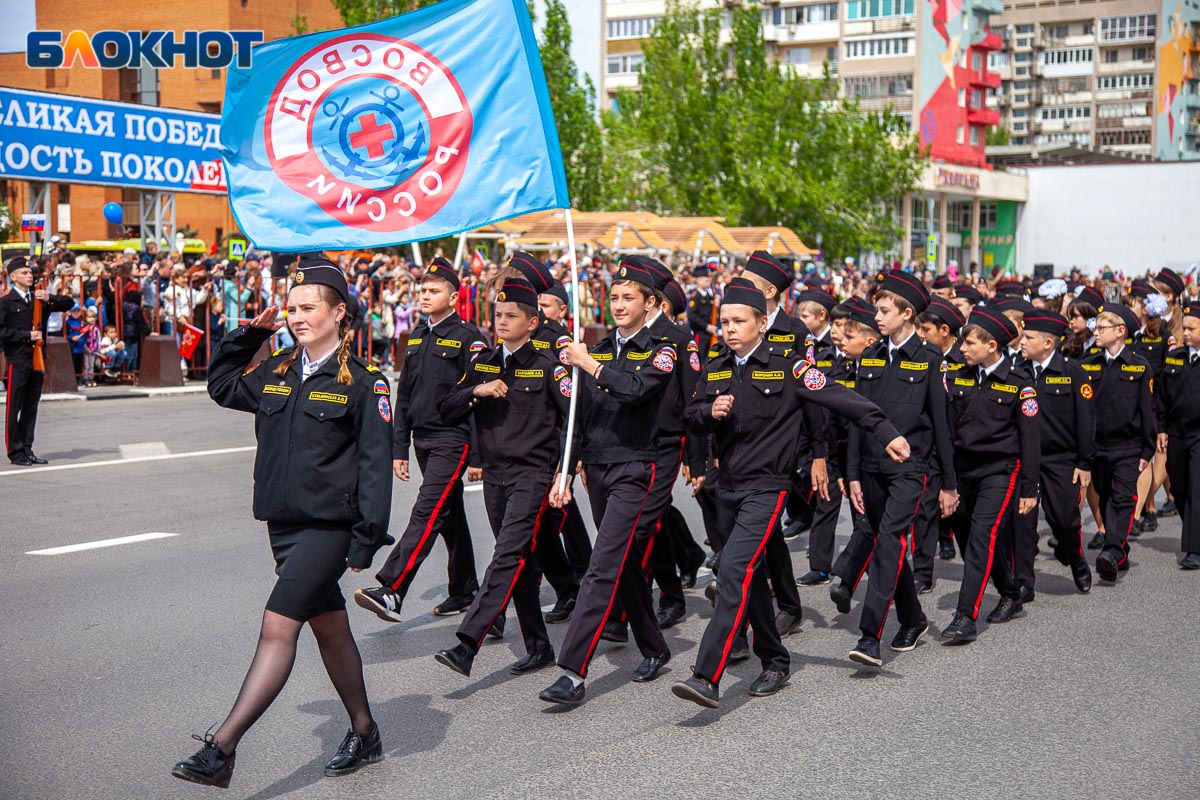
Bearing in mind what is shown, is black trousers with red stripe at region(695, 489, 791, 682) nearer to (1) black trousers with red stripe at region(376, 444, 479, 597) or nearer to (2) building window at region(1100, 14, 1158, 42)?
(1) black trousers with red stripe at region(376, 444, 479, 597)

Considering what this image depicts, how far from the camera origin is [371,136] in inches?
291

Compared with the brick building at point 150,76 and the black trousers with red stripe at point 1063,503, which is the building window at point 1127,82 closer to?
the brick building at point 150,76

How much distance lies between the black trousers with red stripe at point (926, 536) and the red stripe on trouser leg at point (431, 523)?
2.83m

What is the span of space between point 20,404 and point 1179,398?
10308mm

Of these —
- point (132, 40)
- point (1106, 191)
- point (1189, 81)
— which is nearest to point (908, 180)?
point (1106, 191)

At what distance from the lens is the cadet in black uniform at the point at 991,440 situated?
26.0ft

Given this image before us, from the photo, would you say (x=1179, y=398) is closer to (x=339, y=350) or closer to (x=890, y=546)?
(x=890, y=546)

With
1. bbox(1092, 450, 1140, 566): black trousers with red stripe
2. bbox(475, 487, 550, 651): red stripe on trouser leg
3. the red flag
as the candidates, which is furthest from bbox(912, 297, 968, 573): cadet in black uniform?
the red flag

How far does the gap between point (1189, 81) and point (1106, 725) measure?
127 m

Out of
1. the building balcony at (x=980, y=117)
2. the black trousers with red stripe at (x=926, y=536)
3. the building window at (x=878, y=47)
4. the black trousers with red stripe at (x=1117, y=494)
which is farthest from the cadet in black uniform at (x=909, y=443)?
the building balcony at (x=980, y=117)

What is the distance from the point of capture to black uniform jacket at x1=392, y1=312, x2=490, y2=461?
7730 millimetres

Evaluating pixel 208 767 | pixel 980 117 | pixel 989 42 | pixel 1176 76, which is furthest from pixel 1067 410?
pixel 1176 76

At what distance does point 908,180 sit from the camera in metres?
63.0

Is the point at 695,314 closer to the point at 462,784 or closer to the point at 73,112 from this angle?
the point at 462,784
